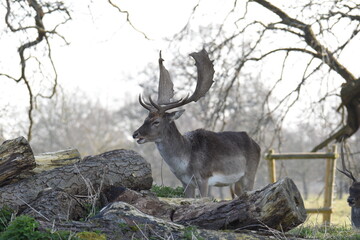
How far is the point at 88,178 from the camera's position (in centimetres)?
721

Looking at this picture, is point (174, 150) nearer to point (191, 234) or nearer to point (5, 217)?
point (5, 217)

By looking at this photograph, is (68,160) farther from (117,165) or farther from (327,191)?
(327,191)

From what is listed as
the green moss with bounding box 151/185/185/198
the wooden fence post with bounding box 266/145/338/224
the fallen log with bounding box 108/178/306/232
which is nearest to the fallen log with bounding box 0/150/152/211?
the fallen log with bounding box 108/178/306/232

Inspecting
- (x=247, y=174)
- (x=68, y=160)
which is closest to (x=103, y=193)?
(x=68, y=160)

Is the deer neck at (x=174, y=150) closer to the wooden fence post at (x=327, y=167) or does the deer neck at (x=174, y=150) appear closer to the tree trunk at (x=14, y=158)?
→ the tree trunk at (x=14, y=158)

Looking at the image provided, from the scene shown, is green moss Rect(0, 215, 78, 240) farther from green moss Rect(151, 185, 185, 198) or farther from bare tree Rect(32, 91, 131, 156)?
bare tree Rect(32, 91, 131, 156)

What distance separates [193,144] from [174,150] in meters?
0.54

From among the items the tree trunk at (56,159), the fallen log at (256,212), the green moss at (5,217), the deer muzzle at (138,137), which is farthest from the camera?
the deer muzzle at (138,137)

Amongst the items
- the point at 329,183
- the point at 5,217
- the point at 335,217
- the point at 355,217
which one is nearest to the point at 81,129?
the point at 335,217

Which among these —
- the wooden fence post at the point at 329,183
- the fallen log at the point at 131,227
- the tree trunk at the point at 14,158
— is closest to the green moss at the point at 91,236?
the fallen log at the point at 131,227

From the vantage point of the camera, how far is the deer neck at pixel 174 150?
410 inches

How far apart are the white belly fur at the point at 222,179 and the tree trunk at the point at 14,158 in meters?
4.52

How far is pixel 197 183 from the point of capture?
10.4 metres

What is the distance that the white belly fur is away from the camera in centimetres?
1091
